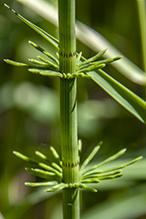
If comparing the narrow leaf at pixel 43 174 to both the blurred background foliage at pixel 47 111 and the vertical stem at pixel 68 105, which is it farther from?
the blurred background foliage at pixel 47 111

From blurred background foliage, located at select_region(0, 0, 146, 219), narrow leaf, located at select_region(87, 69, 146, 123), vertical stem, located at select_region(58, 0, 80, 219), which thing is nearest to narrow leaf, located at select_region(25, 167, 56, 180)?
vertical stem, located at select_region(58, 0, 80, 219)

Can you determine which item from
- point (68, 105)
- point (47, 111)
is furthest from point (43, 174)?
point (47, 111)

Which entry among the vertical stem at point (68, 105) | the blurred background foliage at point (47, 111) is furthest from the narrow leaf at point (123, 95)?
the blurred background foliage at point (47, 111)

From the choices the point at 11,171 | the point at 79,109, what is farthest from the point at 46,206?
the point at 79,109

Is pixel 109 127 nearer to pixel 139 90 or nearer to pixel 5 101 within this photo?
pixel 139 90

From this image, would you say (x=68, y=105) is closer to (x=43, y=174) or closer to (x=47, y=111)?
(x=43, y=174)
